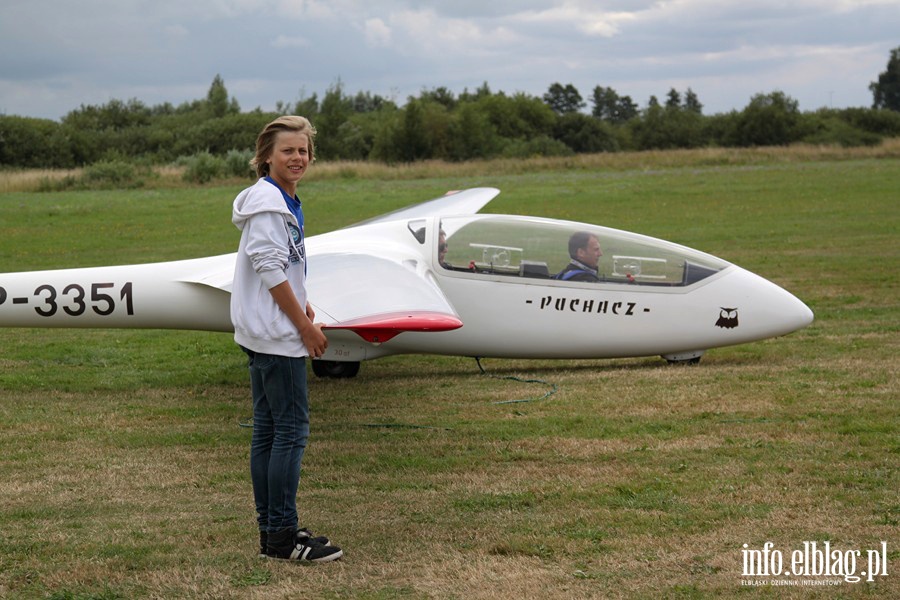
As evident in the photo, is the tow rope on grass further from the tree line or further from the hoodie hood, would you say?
the tree line

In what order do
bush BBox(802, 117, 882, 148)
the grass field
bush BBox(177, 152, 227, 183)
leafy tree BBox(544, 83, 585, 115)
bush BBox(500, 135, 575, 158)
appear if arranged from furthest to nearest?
leafy tree BBox(544, 83, 585, 115) → bush BBox(500, 135, 575, 158) → bush BBox(802, 117, 882, 148) → bush BBox(177, 152, 227, 183) → the grass field

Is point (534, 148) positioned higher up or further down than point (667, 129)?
further down

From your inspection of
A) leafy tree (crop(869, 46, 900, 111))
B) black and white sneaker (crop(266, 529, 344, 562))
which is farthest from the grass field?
leafy tree (crop(869, 46, 900, 111))

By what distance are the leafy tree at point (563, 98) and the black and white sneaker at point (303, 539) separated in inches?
4391

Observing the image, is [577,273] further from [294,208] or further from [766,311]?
[294,208]

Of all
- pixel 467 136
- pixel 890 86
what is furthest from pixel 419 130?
pixel 890 86

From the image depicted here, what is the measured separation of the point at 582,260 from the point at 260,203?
5713 millimetres

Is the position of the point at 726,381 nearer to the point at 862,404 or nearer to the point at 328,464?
the point at 862,404

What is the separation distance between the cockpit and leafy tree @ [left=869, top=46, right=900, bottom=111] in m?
140

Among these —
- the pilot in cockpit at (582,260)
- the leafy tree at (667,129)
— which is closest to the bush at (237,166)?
the pilot in cockpit at (582,260)

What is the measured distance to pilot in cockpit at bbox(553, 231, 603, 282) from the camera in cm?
1009

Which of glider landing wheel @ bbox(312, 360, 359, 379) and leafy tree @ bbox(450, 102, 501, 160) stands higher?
leafy tree @ bbox(450, 102, 501, 160)

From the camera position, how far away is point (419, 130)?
230ft

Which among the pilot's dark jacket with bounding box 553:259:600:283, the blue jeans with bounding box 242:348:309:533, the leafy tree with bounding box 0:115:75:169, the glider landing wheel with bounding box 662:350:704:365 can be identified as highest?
the leafy tree with bounding box 0:115:75:169
